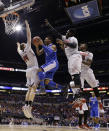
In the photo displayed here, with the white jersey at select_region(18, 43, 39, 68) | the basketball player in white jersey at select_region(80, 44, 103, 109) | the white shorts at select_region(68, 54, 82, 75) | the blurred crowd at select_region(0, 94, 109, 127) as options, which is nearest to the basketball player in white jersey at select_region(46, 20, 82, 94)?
the white shorts at select_region(68, 54, 82, 75)

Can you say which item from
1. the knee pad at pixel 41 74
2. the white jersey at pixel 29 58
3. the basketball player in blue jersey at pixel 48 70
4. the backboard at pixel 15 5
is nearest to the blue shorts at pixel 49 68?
the basketball player in blue jersey at pixel 48 70

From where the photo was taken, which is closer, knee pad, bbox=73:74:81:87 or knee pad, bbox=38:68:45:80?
knee pad, bbox=73:74:81:87

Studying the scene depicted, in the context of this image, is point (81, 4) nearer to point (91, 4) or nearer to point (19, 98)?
point (91, 4)

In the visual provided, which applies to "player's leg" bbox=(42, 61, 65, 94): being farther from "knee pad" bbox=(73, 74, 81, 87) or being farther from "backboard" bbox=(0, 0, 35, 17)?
"backboard" bbox=(0, 0, 35, 17)

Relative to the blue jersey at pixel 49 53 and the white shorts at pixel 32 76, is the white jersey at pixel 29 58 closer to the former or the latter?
the white shorts at pixel 32 76

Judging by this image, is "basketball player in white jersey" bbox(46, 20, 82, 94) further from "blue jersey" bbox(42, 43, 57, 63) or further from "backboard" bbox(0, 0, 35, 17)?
"backboard" bbox(0, 0, 35, 17)

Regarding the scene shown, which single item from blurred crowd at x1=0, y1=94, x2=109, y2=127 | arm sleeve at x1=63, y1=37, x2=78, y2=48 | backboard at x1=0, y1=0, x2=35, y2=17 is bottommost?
blurred crowd at x1=0, y1=94, x2=109, y2=127

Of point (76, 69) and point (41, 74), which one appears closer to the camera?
point (76, 69)

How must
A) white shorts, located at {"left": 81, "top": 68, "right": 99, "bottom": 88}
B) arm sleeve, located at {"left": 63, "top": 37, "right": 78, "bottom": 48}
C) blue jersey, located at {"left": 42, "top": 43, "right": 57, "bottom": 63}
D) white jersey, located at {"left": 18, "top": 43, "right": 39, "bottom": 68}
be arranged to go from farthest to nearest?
white shorts, located at {"left": 81, "top": 68, "right": 99, "bottom": 88}, white jersey, located at {"left": 18, "top": 43, "right": 39, "bottom": 68}, blue jersey, located at {"left": 42, "top": 43, "right": 57, "bottom": 63}, arm sleeve, located at {"left": 63, "top": 37, "right": 78, "bottom": 48}

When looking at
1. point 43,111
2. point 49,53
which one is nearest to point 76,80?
point 49,53

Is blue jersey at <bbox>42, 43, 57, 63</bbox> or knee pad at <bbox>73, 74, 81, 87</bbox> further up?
blue jersey at <bbox>42, 43, 57, 63</bbox>

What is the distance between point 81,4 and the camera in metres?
12.7

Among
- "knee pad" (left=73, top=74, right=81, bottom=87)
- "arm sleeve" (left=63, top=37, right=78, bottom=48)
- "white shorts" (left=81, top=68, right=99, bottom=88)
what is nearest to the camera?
"knee pad" (left=73, top=74, right=81, bottom=87)

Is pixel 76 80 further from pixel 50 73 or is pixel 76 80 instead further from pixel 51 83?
pixel 50 73
